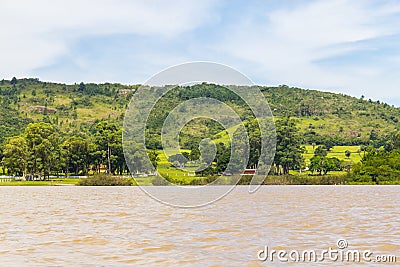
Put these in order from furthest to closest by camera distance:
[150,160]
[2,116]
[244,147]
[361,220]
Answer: [2,116]
[244,147]
[150,160]
[361,220]

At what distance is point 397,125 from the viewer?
191m

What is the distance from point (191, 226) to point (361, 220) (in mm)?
7293

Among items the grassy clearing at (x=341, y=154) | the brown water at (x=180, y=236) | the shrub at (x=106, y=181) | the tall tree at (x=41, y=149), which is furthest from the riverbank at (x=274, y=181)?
the brown water at (x=180, y=236)

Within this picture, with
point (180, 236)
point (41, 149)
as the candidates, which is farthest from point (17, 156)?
point (180, 236)

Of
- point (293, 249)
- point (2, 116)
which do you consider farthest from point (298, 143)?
point (2, 116)

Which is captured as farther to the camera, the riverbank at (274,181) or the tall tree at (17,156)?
the tall tree at (17,156)

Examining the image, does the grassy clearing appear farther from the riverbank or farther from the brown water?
the brown water

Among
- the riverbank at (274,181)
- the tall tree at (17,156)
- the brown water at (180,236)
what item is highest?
the tall tree at (17,156)

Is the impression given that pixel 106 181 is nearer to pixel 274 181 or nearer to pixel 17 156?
pixel 17 156

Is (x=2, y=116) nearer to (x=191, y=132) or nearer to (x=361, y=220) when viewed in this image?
(x=191, y=132)

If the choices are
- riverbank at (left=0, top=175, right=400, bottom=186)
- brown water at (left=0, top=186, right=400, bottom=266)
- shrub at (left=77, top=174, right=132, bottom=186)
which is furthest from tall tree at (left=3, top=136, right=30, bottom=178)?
brown water at (left=0, top=186, right=400, bottom=266)

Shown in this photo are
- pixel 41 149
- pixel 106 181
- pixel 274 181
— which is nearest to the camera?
pixel 106 181

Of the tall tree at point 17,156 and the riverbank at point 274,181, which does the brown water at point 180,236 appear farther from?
the tall tree at point 17,156

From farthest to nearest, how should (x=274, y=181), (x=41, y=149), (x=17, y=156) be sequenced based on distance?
(x=41, y=149)
(x=17, y=156)
(x=274, y=181)
